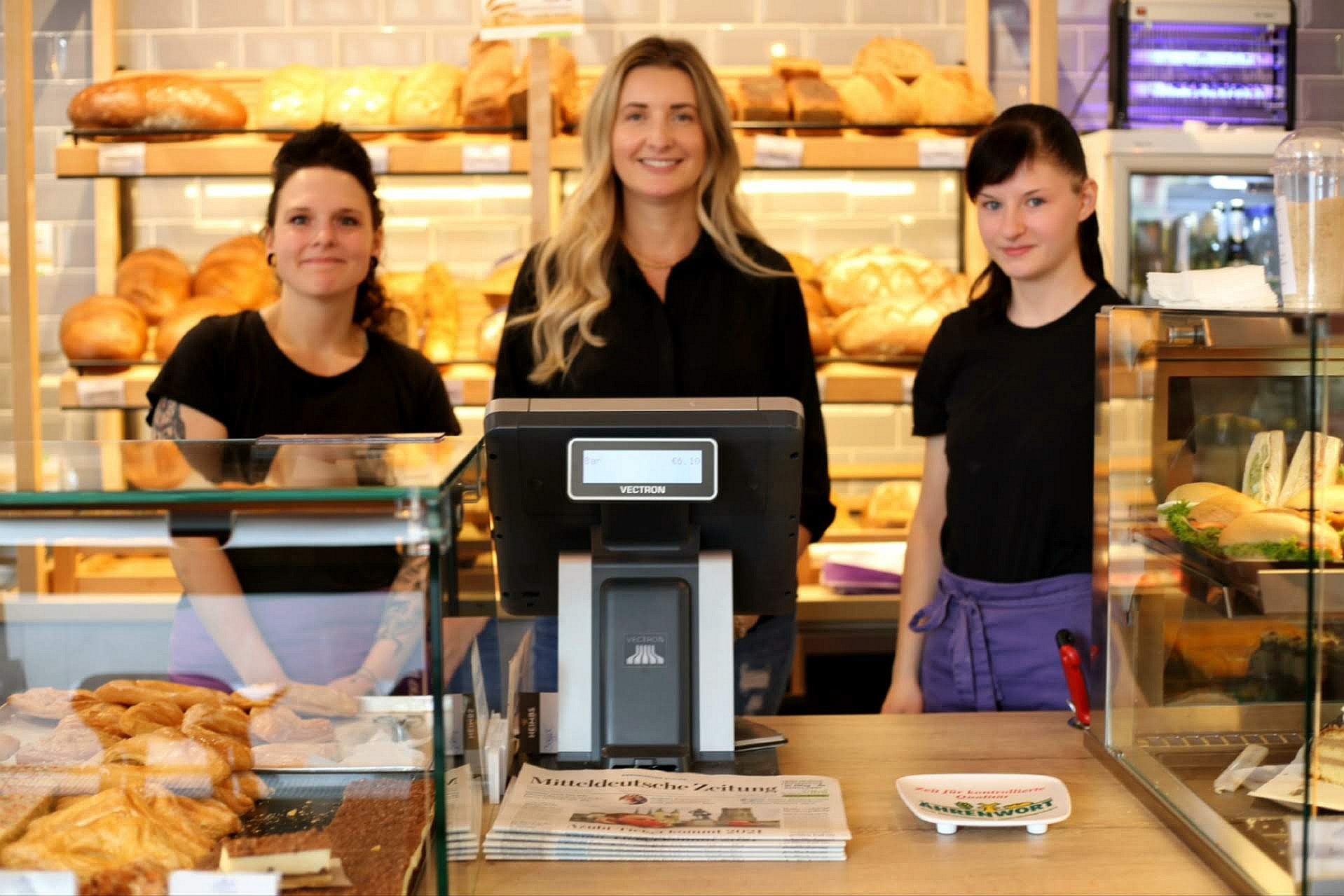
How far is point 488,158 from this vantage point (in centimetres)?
305

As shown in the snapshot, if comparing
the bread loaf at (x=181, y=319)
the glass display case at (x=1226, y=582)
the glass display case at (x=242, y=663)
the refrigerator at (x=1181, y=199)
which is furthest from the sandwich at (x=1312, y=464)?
the bread loaf at (x=181, y=319)

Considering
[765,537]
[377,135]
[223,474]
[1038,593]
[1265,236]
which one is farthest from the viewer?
[1265,236]

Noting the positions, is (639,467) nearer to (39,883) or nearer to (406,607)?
(406,607)

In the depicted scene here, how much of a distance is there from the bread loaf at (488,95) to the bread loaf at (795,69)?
66cm

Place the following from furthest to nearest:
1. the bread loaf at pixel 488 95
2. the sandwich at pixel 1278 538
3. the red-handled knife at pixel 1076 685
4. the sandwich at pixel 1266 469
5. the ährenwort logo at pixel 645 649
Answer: the bread loaf at pixel 488 95, the red-handled knife at pixel 1076 685, the ährenwort logo at pixel 645 649, the sandwich at pixel 1266 469, the sandwich at pixel 1278 538

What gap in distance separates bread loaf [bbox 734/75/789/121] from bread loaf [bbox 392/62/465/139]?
672mm

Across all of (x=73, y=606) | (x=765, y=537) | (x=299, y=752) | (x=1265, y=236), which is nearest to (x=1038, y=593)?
(x=765, y=537)

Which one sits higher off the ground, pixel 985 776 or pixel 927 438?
pixel 927 438

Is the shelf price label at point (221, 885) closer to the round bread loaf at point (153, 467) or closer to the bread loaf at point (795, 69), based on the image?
the round bread loaf at point (153, 467)

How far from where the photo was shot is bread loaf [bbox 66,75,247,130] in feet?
10.1

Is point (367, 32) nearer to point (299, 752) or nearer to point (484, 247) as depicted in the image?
point (484, 247)

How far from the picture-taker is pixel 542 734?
1.52 meters

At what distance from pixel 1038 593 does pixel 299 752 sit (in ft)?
4.11

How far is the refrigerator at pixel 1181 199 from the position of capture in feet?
10.5
